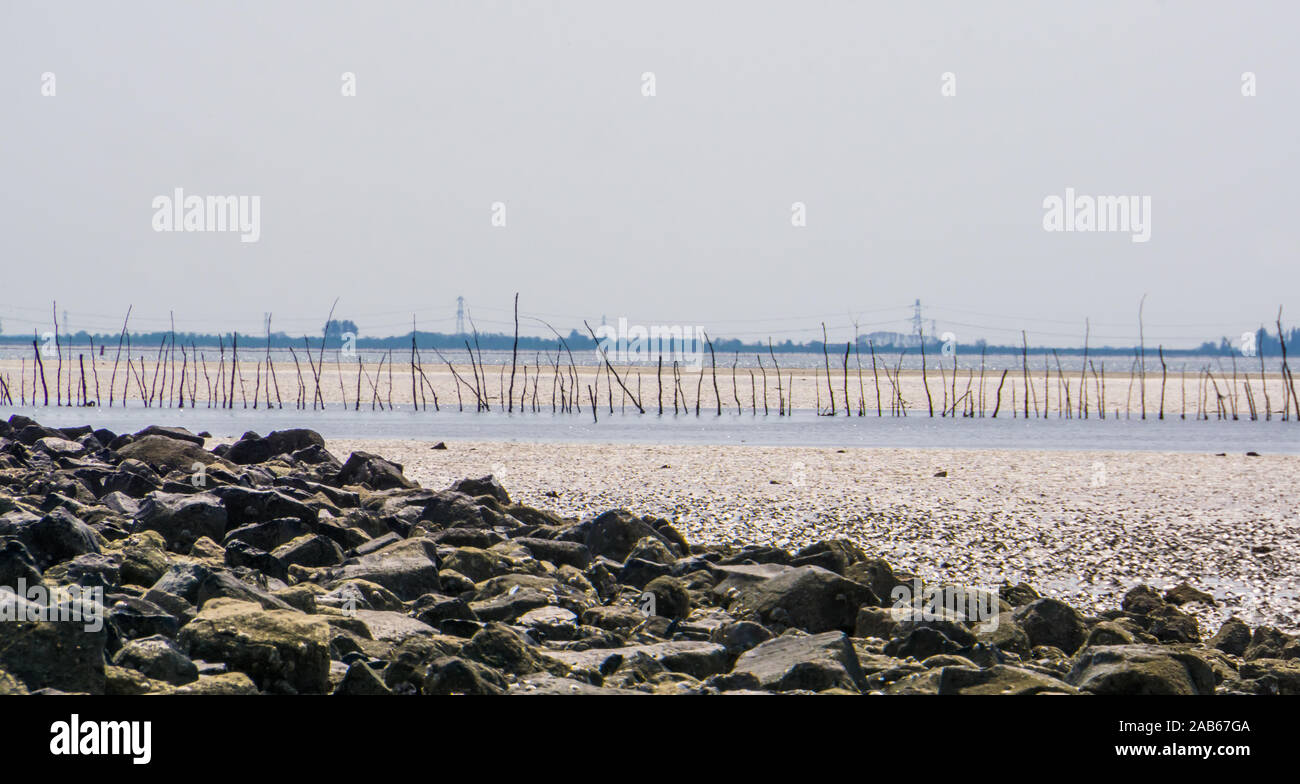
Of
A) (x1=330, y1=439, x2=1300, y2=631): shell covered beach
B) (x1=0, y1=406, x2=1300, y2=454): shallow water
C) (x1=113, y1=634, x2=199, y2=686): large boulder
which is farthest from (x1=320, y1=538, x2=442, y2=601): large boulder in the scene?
(x1=0, y1=406, x2=1300, y2=454): shallow water

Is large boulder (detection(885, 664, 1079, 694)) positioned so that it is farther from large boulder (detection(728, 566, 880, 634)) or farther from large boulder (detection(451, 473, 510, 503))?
large boulder (detection(451, 473, 510, 503))

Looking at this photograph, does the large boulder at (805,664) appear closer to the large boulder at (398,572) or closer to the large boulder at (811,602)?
the large boulder at (811,602)

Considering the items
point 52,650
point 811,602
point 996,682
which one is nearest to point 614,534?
point 811,602

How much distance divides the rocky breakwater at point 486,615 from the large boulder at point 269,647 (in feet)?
0.03

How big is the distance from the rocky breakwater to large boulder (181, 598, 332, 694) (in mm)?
10

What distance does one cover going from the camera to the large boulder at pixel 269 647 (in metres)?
4.92

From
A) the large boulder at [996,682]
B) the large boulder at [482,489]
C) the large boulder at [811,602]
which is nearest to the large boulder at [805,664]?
the large boulder at [996,682]

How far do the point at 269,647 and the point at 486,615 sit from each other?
217cm

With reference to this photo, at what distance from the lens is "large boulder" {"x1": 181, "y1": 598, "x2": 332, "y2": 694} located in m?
4.92
